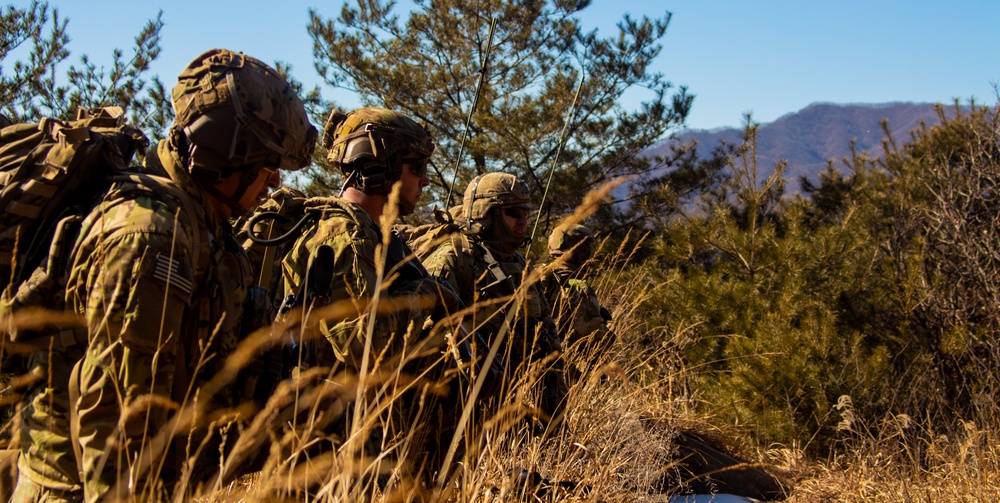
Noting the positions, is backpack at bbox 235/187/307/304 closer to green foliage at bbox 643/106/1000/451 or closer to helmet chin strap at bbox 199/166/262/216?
helmet chin strap at bbox 199/166/262/216

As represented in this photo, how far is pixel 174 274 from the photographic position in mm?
1685

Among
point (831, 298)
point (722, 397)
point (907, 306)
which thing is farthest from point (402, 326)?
point (907, 306)

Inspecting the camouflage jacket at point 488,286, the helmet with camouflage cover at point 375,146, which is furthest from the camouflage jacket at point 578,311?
the helmet with camouflage cover at point 375,146

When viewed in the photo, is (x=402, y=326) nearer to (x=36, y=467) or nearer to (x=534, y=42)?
(x=36, y=467)

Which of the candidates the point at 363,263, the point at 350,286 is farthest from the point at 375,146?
the point at 350,286

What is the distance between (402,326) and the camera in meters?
2.54

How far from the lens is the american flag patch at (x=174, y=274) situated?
65.3 inches

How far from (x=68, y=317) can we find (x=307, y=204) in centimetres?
119

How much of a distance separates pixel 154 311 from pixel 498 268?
8.10ft

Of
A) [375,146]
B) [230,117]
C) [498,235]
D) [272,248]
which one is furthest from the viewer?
[498,235]

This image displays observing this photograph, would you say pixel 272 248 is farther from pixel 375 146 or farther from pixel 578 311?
pixel 578 311

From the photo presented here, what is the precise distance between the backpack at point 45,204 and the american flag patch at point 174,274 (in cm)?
23

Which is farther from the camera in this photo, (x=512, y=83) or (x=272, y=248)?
(x=512, y=83)

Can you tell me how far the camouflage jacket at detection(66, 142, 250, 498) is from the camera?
161 cm
